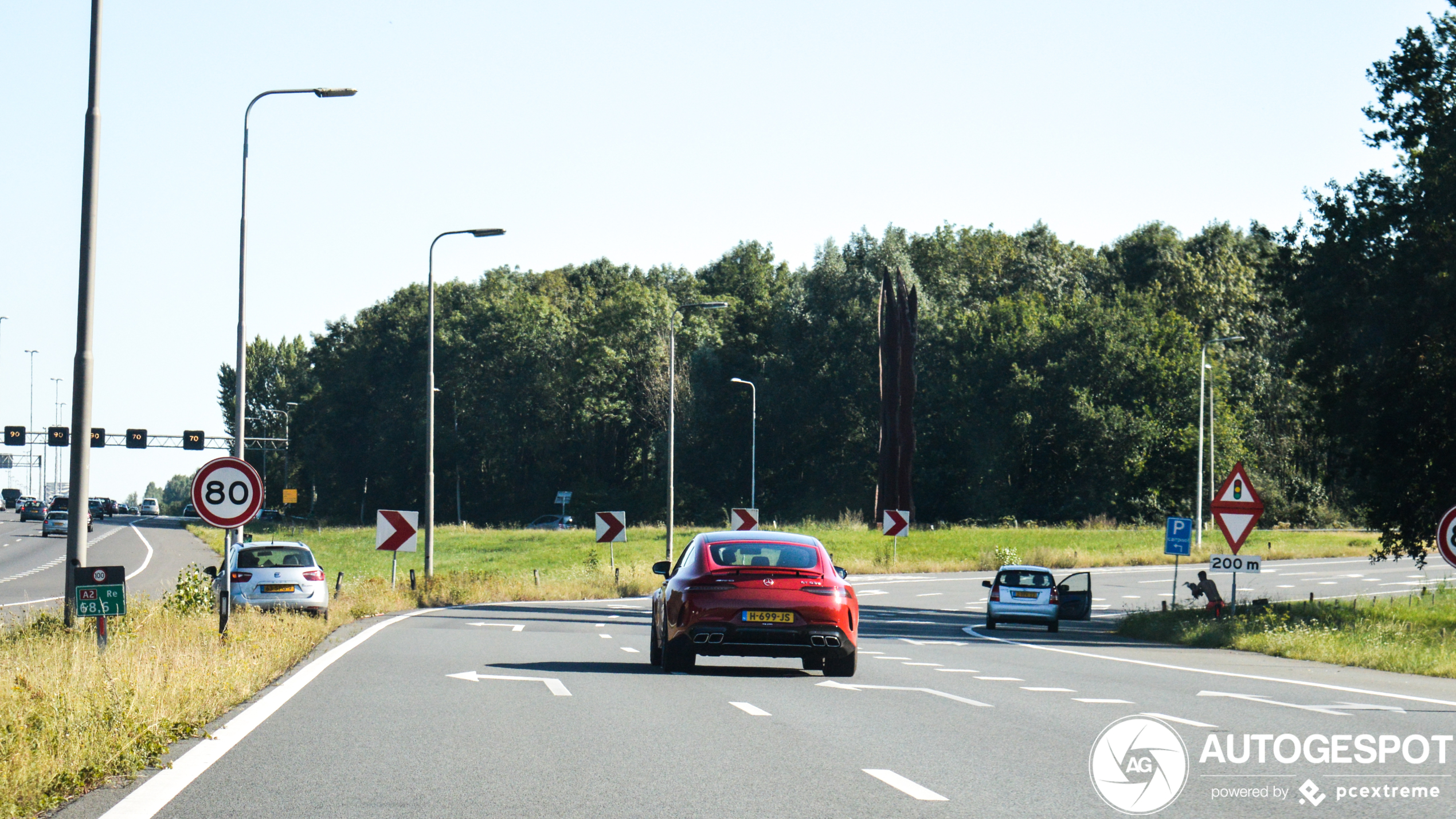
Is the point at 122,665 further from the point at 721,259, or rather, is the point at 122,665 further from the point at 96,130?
the point at 721,259

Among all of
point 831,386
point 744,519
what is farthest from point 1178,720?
point 831,386

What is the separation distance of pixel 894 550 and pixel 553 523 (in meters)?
44.0

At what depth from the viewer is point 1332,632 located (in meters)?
24.9

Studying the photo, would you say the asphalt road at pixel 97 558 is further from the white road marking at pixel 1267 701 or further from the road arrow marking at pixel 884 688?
the white road marking at pixel 1267 701

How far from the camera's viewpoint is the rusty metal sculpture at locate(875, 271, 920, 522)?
71.1 metres

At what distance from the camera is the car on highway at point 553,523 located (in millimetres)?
95375

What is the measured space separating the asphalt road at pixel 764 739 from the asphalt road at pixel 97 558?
9932 millimetres

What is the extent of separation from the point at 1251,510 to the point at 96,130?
60.2ft

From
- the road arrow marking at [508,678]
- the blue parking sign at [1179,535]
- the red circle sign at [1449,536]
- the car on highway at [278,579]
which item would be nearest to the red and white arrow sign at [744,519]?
the blue parking sign at [1179,535]

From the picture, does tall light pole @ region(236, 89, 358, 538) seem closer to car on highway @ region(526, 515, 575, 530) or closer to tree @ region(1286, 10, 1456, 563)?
tree @ region(1286, 10, 1456, 563)

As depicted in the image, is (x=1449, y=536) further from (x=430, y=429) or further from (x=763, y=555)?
(x=430, y=429)

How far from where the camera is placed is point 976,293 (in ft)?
321

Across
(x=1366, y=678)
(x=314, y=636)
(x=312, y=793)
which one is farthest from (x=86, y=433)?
(x=1366, y=678)

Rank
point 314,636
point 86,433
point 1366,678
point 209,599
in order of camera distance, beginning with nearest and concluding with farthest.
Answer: point 86,433
point 1366,678
point 314,636
point 209,599
